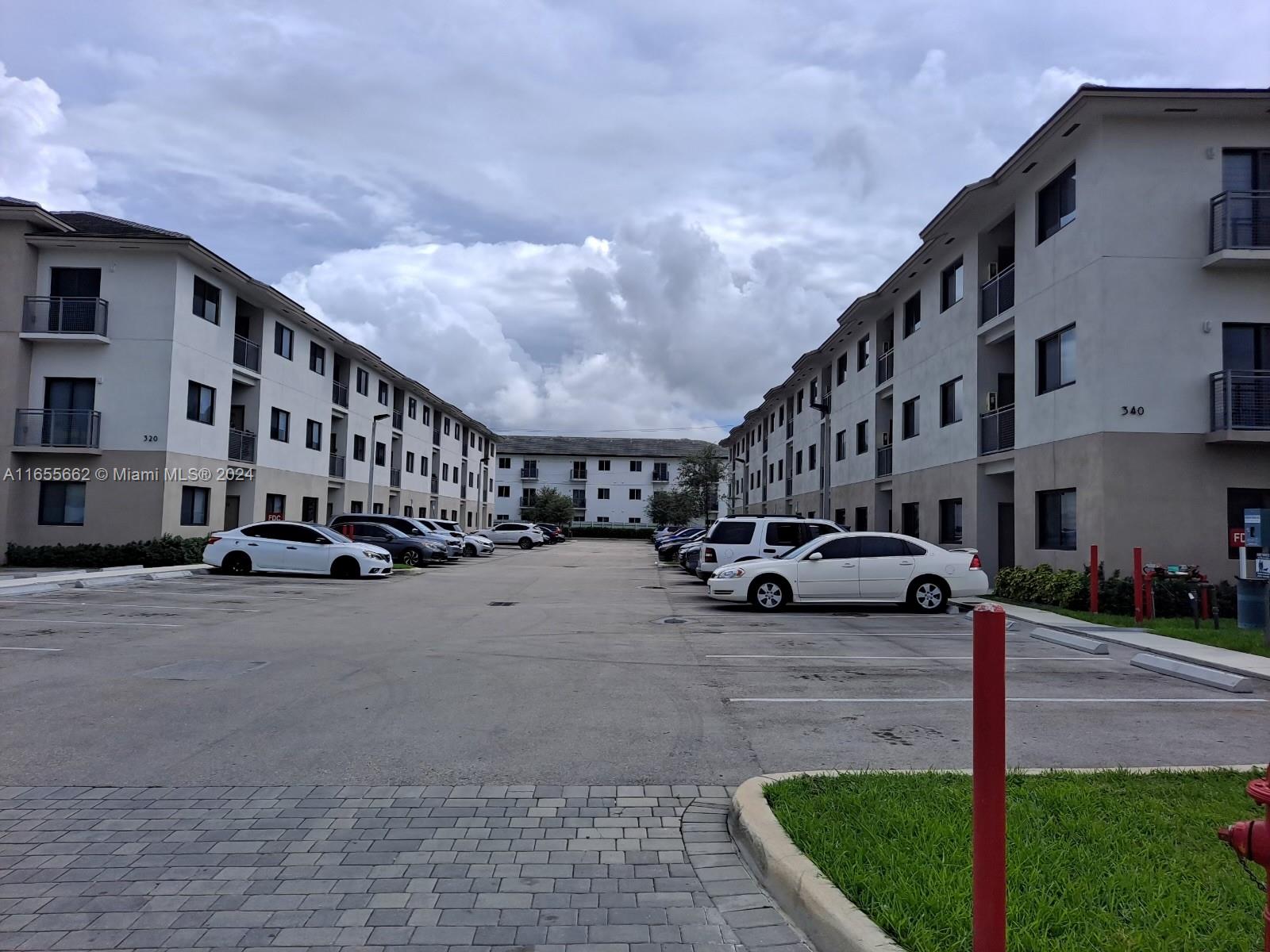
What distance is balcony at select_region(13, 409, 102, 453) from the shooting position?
89.7ft

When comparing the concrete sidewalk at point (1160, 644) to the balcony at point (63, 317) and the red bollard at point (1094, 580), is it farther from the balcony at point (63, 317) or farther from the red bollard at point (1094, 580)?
the balcony at point (63, 317)

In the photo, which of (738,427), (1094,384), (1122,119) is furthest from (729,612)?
(738,427)

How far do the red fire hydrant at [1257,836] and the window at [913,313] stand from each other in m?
27.3

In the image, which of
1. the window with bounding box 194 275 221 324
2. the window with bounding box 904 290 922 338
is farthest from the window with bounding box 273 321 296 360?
the window with bounding box 904 290 922 338

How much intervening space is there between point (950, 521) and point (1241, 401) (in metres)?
9.50

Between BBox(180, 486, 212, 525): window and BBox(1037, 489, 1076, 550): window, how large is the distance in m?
25.2

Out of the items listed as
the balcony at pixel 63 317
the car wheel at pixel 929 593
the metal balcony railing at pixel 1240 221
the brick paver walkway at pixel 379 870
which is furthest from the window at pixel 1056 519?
the balcony at pixel 63 317

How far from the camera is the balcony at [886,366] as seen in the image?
1230 inches

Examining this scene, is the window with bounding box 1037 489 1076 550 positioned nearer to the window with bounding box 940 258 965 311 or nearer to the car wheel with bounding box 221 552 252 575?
the window with bounding box 940 258 965 311

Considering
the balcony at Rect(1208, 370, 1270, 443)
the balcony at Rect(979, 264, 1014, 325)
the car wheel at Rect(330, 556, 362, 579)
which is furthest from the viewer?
the car wheel at Rect(330, 556, 362, 579)

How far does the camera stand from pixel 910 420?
29.5 m

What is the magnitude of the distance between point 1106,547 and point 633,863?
15386 millimetres

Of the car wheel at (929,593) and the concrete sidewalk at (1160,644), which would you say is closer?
the concrete sidewalk at (1160,644)

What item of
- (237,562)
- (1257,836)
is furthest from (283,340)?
(1257,836)
